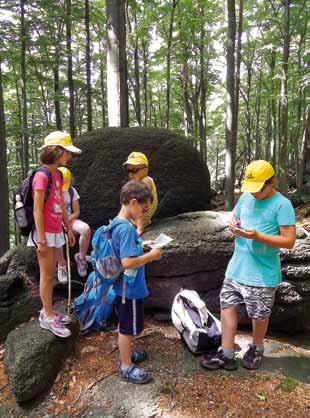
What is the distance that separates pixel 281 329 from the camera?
465 centimetres

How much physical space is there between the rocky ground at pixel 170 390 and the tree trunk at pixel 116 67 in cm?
481

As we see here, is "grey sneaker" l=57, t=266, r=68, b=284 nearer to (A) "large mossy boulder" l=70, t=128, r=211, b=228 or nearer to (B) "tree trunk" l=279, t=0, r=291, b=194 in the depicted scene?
(A) "large mossy boulder" l=70, t=128, r=211, b=228

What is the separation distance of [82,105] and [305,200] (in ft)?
60.3

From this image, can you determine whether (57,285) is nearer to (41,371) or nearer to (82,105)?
(41,371)

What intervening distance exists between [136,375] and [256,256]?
1.60 m

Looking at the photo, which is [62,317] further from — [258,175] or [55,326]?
[258,175]

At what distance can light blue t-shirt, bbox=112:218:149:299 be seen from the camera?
298cm

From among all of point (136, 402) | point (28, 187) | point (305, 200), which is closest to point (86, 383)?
point (136, 402)

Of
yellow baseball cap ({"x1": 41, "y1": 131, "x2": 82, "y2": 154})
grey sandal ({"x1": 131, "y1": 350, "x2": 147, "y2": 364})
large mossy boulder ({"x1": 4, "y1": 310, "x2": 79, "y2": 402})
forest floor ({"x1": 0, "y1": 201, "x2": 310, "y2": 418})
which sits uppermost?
yellow baseball cap ({"x1": 41, "y1": 131, "x2": 82, "y2": 154})

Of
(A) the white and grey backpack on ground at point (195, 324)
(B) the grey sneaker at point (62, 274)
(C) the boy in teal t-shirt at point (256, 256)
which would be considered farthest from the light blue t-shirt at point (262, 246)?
(B) the grey sneaker at point (62, 274)

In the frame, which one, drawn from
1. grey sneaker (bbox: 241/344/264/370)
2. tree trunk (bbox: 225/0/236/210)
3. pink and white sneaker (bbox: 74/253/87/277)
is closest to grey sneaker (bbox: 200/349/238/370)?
grey sneaker (bbox: 241/344/264/370)

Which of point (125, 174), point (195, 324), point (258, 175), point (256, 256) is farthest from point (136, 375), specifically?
point (125, 174)

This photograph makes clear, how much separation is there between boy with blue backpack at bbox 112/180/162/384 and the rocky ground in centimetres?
18

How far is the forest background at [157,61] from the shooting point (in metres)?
9.39
